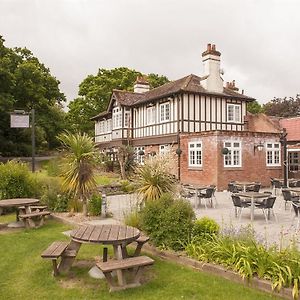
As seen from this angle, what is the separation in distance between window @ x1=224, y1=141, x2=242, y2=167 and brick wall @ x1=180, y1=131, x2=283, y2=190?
0.73ft

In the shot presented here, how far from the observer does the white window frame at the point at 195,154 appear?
62.3 ft

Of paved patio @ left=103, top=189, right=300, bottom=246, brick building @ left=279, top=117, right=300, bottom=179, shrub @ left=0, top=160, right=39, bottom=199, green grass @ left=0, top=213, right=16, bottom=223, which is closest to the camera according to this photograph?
paved patio @ left=103, top=189, right=300, bottom=246

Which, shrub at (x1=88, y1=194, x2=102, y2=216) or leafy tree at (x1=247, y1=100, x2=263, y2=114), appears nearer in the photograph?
shrub at (x1=88, y1=194, x2=102, y2=216)

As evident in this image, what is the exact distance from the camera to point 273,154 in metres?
20.2

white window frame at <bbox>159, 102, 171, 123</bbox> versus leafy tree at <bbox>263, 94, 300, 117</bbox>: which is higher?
leafy tree at <bbox>263, 94, 300, 117</bbox>

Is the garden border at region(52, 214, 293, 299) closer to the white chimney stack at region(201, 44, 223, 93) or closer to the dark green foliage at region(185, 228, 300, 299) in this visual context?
the dark green foliage at region(185, 228, 300, 299)

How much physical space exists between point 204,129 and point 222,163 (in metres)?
4.14

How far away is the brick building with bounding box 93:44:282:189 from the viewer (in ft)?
60.0

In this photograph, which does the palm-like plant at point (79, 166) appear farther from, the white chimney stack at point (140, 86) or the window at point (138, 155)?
the white chimney stack at point (140, 86)

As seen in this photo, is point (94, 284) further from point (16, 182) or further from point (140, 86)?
point (140, 86)

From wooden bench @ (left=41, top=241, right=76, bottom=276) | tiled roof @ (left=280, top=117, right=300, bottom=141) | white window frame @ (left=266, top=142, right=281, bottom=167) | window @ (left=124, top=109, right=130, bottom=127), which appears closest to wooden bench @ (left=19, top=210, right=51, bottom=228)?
wooden bench @ (left=41, top=241, right=76, bottom=276)

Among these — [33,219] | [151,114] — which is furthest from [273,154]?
[33,219]

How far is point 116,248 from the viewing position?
5.20m

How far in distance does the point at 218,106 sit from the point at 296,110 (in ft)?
77.6
